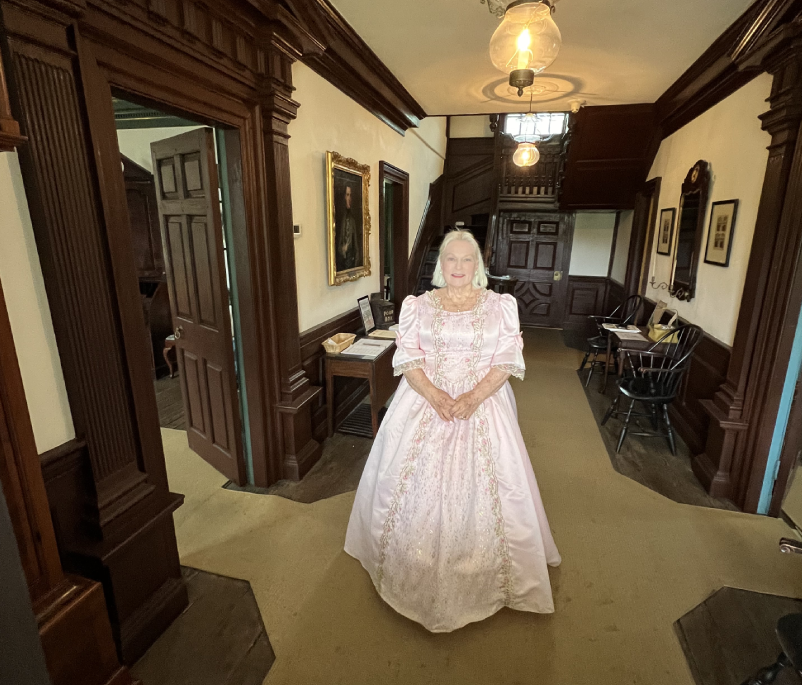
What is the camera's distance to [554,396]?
15.6 ft

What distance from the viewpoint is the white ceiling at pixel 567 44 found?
8.39 feet

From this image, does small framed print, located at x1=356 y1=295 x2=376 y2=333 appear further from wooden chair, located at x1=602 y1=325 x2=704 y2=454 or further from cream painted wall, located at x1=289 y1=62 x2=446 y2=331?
wooden chair, located at x1=602 y1=325 x2=704 y2=454

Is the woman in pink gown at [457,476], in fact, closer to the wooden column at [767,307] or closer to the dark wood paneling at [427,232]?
the wooden column at [767,307]

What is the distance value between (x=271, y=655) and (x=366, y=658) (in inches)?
15.7

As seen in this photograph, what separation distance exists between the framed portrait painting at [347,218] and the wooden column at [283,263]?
59 cm

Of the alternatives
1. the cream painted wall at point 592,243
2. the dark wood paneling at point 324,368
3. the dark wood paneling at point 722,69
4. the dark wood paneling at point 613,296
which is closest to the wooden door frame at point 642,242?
the dark wood paneling at point 613,296

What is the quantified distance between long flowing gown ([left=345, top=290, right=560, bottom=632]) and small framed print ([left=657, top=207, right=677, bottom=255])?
10.9 ft

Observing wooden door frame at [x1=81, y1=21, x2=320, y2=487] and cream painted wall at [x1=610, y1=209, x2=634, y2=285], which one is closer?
wooden door frame at [x1=81, y1=21, x2=320, y2=487]

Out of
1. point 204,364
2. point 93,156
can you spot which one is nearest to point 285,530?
point 204,364

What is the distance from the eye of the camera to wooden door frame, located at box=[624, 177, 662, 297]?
201 inches

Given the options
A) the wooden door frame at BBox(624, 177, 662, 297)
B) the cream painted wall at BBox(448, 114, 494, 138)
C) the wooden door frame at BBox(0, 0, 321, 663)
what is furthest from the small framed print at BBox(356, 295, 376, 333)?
the cream painted wall at BBox(448, 114, 494, 138)

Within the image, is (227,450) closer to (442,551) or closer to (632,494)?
(442,551)

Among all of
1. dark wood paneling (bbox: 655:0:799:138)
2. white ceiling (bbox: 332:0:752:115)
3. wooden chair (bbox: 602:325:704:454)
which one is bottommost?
wooden chair (bbox: 602:325:704:454)

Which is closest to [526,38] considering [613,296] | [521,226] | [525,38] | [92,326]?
[525,38]
